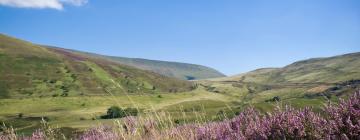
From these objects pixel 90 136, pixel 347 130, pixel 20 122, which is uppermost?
pixel 347 130

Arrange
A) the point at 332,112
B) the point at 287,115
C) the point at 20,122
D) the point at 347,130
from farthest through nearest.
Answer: the point at 20,122, the point at 287,115, the point at 332,112, the point at 347,130

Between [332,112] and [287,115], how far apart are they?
550 millimetres

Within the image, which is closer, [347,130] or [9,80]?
[347,130]

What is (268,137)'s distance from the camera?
18.7ft

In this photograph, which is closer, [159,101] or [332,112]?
[332,112]

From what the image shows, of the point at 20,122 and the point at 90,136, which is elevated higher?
the point at 90,136

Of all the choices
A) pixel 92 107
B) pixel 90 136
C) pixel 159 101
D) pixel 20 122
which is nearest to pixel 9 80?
pixel 92 107

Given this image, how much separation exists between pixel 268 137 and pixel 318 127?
0.94 meters

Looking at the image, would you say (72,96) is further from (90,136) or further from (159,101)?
(90,136)

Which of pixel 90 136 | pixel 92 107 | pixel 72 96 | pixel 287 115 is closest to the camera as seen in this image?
pixel 287 115

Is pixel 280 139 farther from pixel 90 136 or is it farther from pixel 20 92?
pixel 20 92

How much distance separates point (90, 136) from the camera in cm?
991

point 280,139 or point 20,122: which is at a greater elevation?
point 280,139

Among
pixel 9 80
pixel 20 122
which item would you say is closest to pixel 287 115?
pixel 20 122
